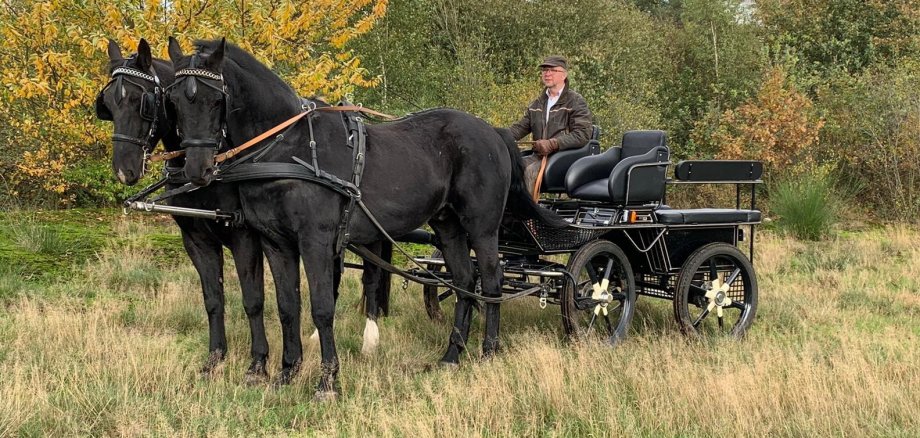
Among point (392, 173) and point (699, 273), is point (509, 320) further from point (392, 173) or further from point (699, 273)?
point (392, 173)

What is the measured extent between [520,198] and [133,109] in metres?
2.69

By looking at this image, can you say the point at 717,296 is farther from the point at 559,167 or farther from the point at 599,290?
the point at 559,167

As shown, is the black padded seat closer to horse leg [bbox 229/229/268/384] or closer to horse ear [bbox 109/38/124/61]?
horse leg [bbox 229/229/268/384]

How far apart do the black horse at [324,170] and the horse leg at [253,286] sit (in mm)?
250

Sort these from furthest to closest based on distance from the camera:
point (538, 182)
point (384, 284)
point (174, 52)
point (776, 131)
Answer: point (776, 131) < point (384, 284) < point (538, 182) < point (174, 52)

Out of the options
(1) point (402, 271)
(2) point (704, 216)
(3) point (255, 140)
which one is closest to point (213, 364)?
(1) point (402, 271)

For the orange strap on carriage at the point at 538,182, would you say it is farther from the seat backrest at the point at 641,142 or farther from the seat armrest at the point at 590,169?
the seat backrest at the point at 641,142

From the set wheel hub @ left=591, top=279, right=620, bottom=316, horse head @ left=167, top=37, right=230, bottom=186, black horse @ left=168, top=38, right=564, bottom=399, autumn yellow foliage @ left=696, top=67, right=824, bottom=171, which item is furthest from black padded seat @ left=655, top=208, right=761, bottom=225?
autumn yellow foliage @ left=696, top=67, right=824, bottom=171

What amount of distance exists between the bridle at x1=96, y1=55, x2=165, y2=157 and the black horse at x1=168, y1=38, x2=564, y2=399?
18 centimetres

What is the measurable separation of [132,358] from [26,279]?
329 centimetres

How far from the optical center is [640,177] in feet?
18.6

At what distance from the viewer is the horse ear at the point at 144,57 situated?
4191 millimetres

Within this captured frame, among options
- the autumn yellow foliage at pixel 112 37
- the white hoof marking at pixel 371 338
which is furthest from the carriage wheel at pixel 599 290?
the autumn yellow foliage at pixel 112 37

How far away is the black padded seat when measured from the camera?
584 cm
